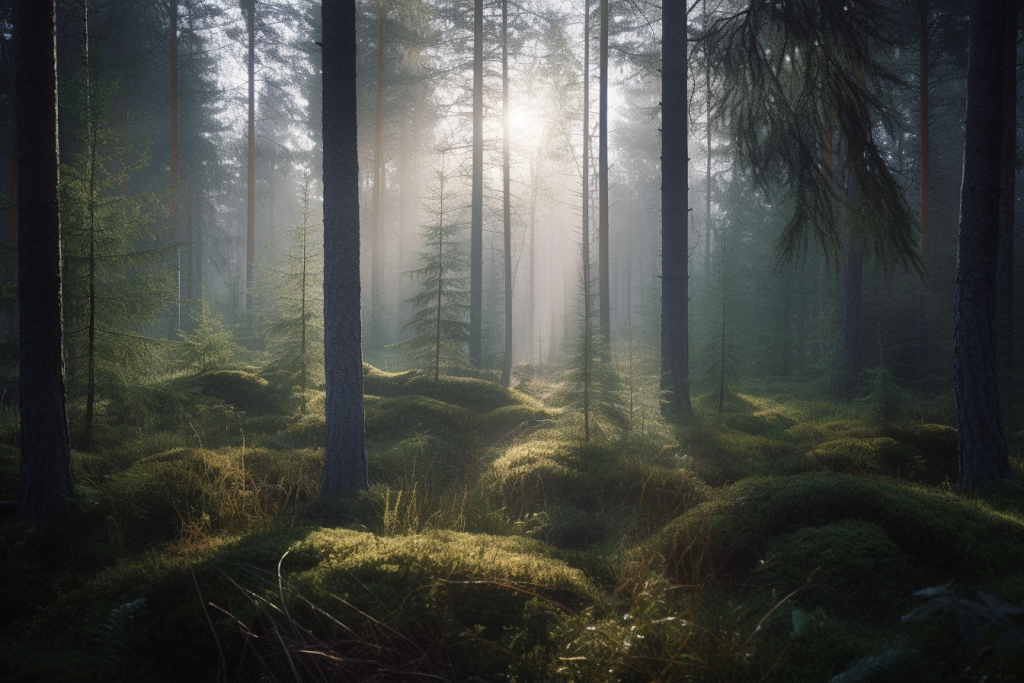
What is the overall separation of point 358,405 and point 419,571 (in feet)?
9.33

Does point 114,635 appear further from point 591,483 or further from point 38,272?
point 591,483

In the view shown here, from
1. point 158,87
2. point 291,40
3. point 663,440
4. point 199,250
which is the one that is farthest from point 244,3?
point 663,440

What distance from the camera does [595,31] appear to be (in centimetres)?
1666

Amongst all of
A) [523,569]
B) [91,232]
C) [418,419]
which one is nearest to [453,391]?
[418,419]

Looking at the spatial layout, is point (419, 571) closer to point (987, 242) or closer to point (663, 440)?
point (663, 440)

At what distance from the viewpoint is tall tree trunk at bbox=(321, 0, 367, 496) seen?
234 inches

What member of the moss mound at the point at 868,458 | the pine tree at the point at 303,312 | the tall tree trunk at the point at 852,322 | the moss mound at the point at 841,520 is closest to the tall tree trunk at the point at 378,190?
the pine tree at the point at 303,312

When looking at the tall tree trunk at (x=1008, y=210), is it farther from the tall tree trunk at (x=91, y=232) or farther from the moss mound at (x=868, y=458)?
the tall tree trunk at (x=91, y=232)

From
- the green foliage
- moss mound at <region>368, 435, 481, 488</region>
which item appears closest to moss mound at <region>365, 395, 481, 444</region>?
moss mound at <region>368, 435, 481, 488</region>

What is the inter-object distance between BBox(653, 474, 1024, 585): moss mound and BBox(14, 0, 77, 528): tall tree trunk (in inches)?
232

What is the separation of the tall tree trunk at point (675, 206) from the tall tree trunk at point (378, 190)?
12635mm

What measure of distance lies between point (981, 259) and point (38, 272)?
1038 cm

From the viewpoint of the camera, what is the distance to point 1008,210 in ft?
35.9

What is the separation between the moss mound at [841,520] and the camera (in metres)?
3.86
